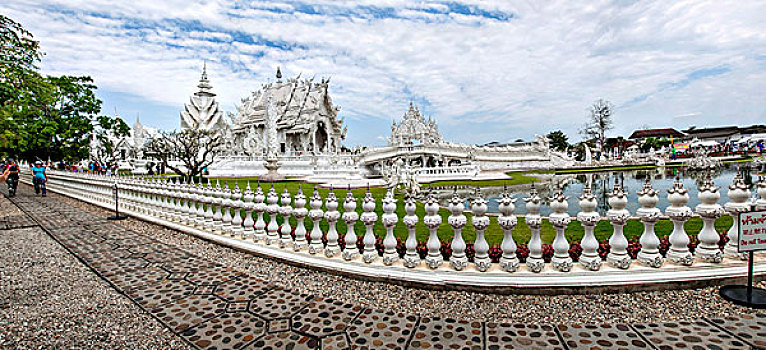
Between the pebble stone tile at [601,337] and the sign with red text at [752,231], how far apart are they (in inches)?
56.1

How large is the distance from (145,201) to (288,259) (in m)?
7.65

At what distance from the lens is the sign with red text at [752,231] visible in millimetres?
3463

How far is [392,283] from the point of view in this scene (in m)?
4.57

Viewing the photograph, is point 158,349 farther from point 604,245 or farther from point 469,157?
point 469,157

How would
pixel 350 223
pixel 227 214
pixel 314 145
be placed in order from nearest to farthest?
pixel 350 223 → pixel 227 214 → pixel 314 145

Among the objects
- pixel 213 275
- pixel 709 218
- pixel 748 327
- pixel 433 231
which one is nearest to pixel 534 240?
pixel 433 231

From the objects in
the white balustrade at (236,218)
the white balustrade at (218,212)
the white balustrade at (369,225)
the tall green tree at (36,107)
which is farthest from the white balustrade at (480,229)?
the tall green tree at (36,107)

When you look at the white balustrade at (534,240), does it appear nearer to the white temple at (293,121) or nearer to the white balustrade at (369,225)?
the white balustrade at (369,225)

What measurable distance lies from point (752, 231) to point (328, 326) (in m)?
4.10

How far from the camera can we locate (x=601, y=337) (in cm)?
318

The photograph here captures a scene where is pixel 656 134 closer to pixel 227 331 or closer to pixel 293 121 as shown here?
pixel 293 121

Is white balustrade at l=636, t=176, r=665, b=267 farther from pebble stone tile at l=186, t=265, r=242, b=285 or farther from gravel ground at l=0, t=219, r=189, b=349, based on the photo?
pebble stone tile at l=186, t=265, r=242, b=285

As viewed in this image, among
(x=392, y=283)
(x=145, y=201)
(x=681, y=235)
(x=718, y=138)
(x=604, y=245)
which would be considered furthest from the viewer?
(x=718, y=138)

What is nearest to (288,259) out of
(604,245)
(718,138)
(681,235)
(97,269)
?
(97,269)
